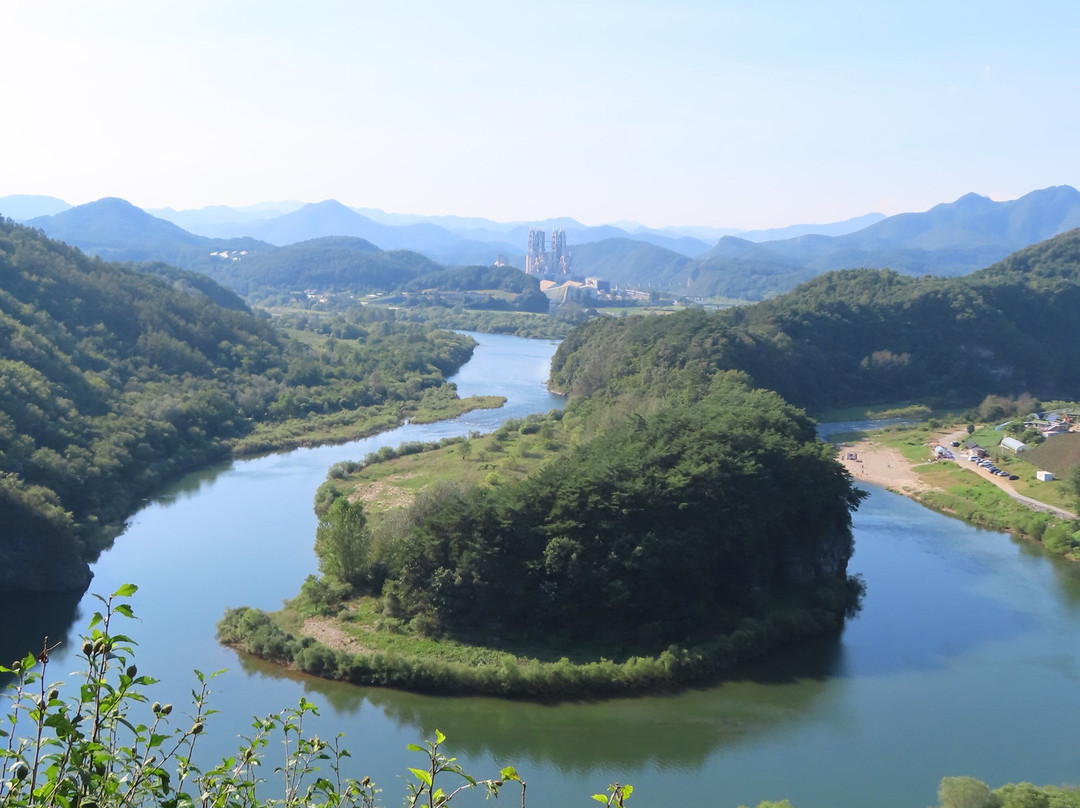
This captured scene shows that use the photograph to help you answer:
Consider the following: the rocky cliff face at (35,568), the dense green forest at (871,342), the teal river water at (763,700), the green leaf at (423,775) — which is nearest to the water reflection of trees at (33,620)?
the teal river water at (763,700)

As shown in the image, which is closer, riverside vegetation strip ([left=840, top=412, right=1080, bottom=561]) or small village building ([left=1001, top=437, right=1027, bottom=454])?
riverside vegetation strip ([left=840, top=412, right=1080, bottom=561])

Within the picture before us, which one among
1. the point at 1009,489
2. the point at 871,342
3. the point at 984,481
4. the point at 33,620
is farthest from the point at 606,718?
the point at 871,342

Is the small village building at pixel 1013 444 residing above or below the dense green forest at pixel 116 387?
below

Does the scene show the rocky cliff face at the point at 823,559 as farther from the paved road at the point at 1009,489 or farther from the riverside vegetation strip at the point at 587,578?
the paved road at the point at 1009,489

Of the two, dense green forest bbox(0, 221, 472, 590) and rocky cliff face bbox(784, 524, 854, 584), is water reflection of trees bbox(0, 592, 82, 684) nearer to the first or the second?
dense green forest bbox(0, 221, 472, 590)

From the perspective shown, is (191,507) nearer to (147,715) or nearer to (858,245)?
(147,715)

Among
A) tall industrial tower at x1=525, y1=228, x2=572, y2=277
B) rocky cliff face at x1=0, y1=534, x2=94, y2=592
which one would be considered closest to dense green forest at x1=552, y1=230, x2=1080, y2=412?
rocky cliff face at x1=0, y1=534, x2=94, y2=592
